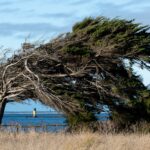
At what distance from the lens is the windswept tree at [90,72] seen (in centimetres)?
2586

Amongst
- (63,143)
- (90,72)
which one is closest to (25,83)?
(90,72)

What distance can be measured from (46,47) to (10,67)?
2.33m

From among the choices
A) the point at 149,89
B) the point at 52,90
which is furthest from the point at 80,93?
the point at 149,89

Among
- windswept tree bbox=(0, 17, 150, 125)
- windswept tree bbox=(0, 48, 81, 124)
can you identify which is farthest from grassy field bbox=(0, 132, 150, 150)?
windswept tree bbox=(0, 17, 150, 125)

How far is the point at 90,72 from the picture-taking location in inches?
1070

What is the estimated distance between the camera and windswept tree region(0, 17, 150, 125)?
25859mm

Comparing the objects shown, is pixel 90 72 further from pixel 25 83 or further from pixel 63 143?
pixel 63 143

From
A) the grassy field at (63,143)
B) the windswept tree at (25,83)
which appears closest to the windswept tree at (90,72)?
the windswept tree at (25,83)

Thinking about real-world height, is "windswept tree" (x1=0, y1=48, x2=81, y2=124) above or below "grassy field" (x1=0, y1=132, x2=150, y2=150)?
above

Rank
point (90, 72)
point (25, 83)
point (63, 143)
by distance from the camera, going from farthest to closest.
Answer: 1. point (90, 72)
2. point (25, 83)
3. point (63, 143)

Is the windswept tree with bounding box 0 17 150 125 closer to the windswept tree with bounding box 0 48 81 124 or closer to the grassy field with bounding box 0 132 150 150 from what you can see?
the windswept tree with bounding box 0 48 81 124

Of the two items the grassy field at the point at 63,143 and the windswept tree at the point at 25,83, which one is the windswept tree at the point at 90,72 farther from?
the grassy field at the point at 63,143

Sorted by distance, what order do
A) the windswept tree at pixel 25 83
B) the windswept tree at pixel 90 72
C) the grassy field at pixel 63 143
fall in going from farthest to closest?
1. the windswept tree at pixel 90 72
2. the windswept tree at pixel 25 83
3. the grassy field at pixel 63 143

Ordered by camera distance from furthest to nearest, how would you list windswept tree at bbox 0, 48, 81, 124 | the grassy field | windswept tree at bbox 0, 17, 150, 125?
1. windswept tree at bbox 0, 17, 150, 125
2. windswept tree at bbox 0, 48, 81, 124
3. the grassy field
